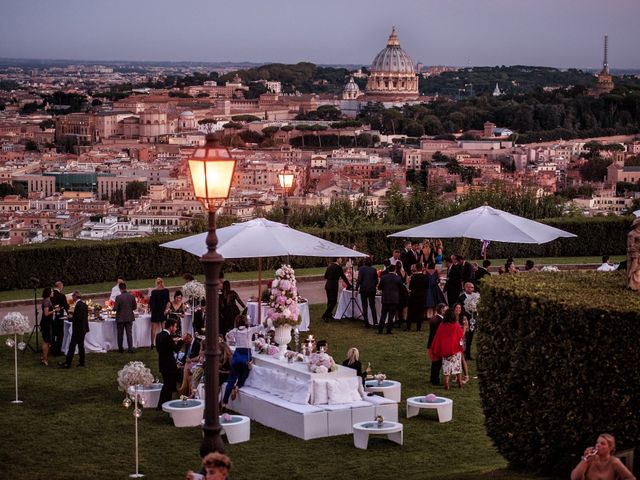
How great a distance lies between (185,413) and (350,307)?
18.3ft

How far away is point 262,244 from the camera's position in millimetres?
14031

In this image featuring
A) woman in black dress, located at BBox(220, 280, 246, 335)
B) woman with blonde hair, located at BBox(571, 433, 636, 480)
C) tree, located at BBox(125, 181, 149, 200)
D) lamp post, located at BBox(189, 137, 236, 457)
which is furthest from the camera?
tree, located at BBox(125, 181, 149, 200)

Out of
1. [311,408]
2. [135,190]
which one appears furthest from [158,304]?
[135,190]

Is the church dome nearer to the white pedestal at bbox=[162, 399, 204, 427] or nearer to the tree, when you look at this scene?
the tree

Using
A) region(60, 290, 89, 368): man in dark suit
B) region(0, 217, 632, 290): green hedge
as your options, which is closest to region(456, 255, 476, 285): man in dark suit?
region(60, 290, 89, 368): man in dark suit

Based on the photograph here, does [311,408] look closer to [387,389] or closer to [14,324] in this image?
[387,389]

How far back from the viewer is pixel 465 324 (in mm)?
12562

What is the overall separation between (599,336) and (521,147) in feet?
405

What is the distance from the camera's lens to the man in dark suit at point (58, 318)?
13234 mm

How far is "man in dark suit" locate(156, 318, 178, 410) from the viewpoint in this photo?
10.9 m

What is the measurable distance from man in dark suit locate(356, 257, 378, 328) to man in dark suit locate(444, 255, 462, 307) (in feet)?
2.57

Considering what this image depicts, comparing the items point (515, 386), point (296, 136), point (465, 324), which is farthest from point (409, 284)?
point (296, 136)

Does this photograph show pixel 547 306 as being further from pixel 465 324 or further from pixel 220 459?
pixel 465 324

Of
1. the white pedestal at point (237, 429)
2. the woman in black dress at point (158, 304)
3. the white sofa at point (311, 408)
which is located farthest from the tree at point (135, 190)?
the white pedestal at point (237, 429)
